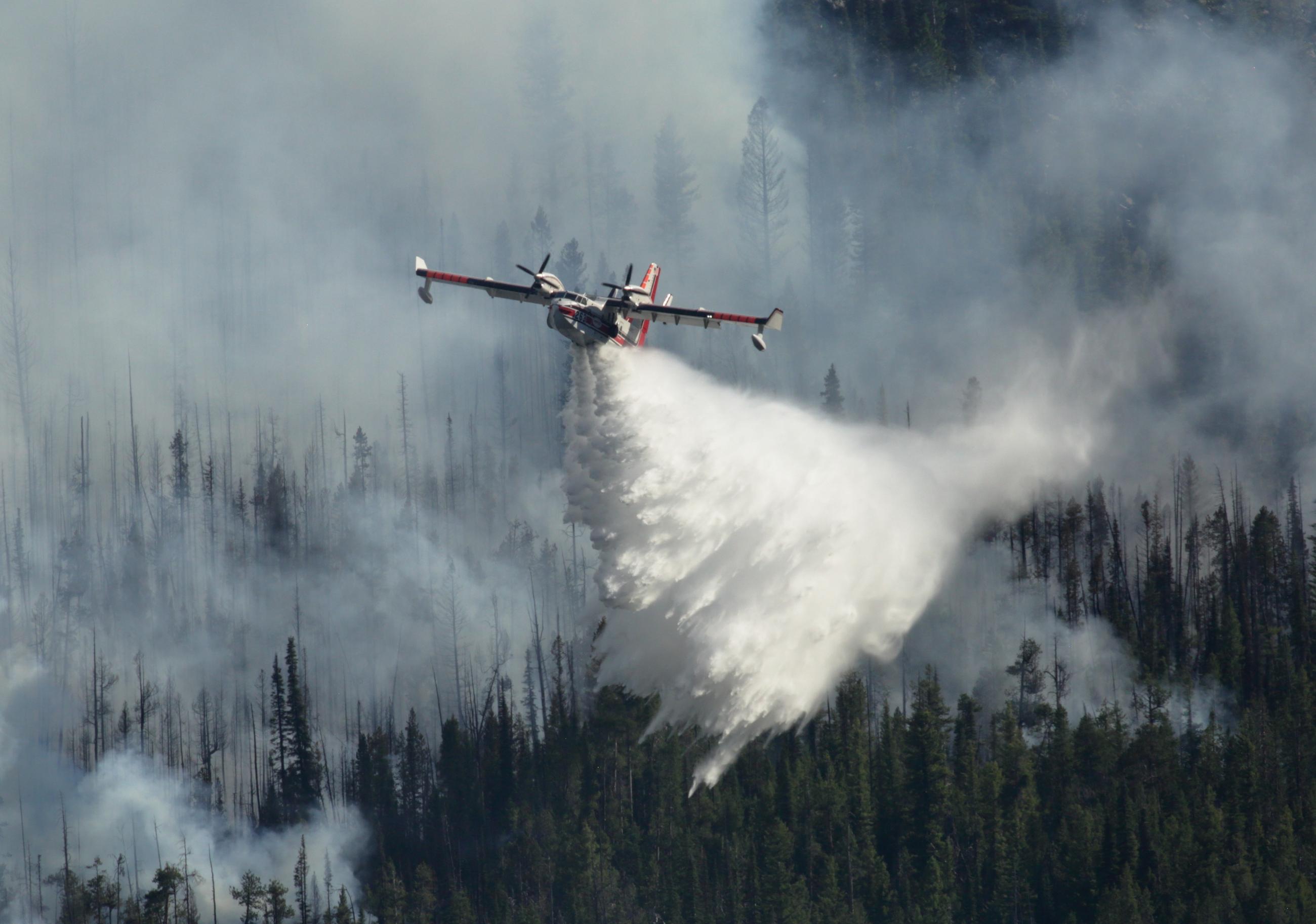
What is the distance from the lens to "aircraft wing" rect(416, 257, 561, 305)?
227 ft

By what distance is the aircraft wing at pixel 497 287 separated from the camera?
6906 centimetres

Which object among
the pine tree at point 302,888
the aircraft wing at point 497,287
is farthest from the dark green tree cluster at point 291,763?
the aircraft wing at point 497,287

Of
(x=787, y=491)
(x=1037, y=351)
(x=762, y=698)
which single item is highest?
(x=1037, y=351)

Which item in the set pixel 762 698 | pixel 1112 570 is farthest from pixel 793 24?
pixel 762 698

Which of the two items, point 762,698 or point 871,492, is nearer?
point 762,698

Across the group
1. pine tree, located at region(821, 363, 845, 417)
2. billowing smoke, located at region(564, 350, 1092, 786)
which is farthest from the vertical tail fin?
pine tree, located at region(821, 363, 845, 417)

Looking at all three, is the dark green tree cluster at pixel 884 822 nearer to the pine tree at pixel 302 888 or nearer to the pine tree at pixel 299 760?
the pine tree at pixel 302 888

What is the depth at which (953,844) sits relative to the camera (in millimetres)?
105750

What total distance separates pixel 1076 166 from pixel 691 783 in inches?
3649

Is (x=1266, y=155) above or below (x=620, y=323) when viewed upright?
above

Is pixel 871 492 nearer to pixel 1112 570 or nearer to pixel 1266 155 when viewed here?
pixel 1112 570

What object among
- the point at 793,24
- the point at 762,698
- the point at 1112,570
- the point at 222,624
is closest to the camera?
the point at 762,698

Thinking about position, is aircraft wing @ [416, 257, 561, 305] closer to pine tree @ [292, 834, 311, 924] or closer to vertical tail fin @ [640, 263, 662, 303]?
vertical tail fin @ [640, 263, 662, 303]

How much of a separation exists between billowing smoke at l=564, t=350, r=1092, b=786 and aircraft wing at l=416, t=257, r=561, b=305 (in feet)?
12.0
